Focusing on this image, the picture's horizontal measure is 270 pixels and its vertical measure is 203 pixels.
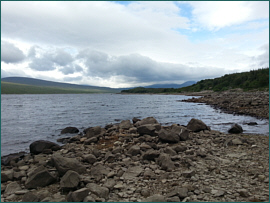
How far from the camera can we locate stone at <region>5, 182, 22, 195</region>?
7.45m

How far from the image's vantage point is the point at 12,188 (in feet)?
25.1

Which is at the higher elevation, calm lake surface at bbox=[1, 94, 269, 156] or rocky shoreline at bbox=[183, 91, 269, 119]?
rocky shoreline at bbox=[183, 91, 269, 119]

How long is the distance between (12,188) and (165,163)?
6.60 metres

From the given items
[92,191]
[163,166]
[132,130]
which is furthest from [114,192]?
[132,130]

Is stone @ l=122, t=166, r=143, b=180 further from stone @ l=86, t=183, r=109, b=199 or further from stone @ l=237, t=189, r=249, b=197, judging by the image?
stone @ l=237, t=189, r=249, b=197

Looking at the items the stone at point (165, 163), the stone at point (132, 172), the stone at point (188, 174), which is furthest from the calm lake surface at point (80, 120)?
the stone at point (188, 174)

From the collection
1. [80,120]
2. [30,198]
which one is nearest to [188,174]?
[30,198]

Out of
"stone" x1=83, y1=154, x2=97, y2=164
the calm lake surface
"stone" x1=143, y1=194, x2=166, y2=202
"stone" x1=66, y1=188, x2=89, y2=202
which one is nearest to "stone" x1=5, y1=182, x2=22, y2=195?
"stone" x1=66, y1=188, x2=89, y2=202

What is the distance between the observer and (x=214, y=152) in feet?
35.2

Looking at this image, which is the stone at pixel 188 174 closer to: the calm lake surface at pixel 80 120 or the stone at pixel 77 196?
the stone at pixel 77 196

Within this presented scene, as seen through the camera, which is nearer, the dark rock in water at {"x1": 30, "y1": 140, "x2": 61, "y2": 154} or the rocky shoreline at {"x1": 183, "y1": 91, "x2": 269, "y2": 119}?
the dark rock in water at {"x1": 30, "y1": 140, "x2": 61, "y2": 154}

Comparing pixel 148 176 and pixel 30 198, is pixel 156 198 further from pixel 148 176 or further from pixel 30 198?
pixel 30 198

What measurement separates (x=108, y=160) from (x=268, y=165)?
756 centimetres

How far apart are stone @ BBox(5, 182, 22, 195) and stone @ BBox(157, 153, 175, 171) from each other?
6166mm
